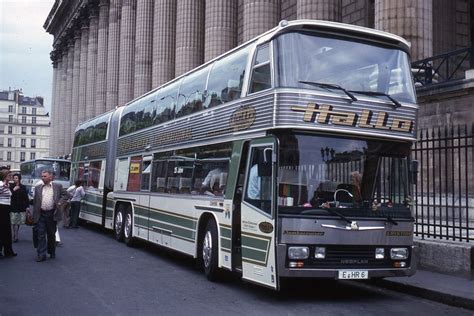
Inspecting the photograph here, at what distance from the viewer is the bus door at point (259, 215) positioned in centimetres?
830

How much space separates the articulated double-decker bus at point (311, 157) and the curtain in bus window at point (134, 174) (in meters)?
5.00

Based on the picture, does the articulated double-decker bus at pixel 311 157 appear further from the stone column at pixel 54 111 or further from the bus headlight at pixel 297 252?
the stone column at pixel 54 111

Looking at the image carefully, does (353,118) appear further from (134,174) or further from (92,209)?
(92,209)

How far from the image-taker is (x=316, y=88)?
8531mm

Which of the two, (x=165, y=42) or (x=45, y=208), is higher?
(x=165, y=42)

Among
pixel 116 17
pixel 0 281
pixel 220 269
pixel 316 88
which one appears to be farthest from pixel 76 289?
pixel 116 17

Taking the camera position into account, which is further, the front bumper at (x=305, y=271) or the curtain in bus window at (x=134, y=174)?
the curtain in bus window at (x=134, y=174)

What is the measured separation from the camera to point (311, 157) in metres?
8.30

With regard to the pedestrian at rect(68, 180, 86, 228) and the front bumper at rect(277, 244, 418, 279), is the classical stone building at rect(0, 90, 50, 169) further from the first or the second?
the front bumper at rect(277, 244, 418, 279)

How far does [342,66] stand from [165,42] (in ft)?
82.7

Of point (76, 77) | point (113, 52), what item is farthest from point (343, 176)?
point (76, 77)

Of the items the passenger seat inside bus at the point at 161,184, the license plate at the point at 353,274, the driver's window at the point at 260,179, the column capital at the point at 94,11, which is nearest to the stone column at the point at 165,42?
the column capital at the point at 94,11

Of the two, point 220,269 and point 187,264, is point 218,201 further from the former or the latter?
point 187,264

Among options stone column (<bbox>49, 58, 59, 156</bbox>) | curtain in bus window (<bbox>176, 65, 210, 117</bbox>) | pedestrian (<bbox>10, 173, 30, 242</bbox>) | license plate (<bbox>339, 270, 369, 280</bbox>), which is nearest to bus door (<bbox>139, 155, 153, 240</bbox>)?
curtain in bus window (<bbox>176, 65, 210, 117</bbox>)
